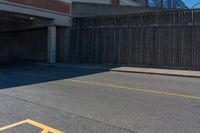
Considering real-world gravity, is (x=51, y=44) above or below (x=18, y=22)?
below

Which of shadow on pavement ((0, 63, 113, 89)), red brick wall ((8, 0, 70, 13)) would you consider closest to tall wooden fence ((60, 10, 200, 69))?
red brick wall ((8, 0, 70, 13))

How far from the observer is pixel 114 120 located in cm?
518

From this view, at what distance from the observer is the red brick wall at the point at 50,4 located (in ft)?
61.7

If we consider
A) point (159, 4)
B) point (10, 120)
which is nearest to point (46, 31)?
point (10, 120)

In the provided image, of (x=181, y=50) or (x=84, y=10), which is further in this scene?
(x=84, y=10)

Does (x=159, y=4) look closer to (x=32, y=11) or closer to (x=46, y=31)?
(x=46, y=31)

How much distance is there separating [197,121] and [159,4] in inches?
2041

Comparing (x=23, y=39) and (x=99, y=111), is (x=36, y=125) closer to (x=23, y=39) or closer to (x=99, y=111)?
(x=99, y=111)

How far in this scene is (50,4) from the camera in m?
20.5

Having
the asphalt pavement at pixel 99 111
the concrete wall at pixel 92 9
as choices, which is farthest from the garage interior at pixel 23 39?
the asphalt pavement at pixel 99 111

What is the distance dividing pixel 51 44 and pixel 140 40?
8.20 m

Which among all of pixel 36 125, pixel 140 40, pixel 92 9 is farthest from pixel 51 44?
pixel 36 125

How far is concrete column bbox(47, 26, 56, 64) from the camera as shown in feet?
71.2

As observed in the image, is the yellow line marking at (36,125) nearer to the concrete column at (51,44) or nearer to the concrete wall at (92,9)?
the concrete column at (51,44)
